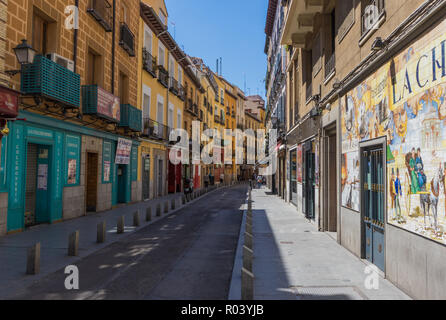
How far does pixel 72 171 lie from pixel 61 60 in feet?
14.0

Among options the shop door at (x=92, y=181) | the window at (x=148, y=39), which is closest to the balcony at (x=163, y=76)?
the window at (x=148, y=39)

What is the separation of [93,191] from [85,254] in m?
8.45

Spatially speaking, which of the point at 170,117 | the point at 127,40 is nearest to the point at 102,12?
the point at 127,40

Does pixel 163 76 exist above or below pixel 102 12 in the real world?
below

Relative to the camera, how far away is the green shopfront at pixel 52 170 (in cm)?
1045

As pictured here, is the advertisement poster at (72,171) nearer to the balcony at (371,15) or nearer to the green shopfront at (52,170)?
the green shopfront at (52,170)

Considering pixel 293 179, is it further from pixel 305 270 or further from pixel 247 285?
pixel 247 285

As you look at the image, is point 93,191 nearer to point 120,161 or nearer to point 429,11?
point 120,161

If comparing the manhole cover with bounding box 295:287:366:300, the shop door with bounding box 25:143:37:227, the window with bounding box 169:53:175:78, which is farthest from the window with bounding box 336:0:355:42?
the window with bounding box 169:53:175:78

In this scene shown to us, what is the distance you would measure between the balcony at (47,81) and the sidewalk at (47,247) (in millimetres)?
4190

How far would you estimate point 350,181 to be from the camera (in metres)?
8.59

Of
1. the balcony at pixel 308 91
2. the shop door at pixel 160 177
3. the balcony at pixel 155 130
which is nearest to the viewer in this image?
the balcony at pixel 308 91

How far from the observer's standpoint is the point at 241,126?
6525 cm

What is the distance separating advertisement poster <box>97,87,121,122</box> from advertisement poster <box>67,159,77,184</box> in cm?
236
